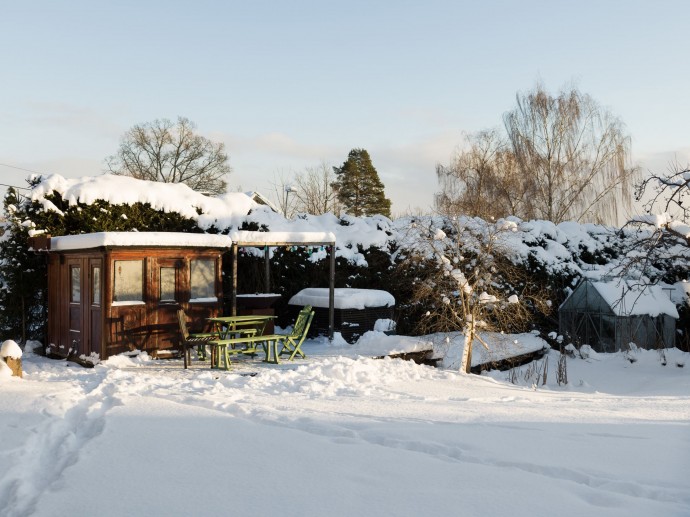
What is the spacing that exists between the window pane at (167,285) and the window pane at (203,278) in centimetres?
44

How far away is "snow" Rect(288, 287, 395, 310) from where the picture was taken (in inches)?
564

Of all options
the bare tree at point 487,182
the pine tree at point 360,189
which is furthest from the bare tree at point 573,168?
the pine tree at point 360,189

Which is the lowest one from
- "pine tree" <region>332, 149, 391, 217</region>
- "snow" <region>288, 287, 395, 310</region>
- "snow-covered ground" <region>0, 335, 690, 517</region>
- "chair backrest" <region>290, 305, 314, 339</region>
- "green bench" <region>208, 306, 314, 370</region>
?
"snow-covered ground" <region>0, 335, 690, 517</region>

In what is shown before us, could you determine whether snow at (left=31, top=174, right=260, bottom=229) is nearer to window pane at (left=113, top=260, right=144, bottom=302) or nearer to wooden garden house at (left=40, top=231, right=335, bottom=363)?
wooden garden house at (left=40, top=231, right=335, bottom=363)

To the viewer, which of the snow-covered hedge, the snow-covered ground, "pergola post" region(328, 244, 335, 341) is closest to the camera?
the snow-covered ground

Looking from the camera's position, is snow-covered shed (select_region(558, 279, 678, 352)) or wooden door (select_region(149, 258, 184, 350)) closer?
wooden door (select_region(149, 258, 184, 350))

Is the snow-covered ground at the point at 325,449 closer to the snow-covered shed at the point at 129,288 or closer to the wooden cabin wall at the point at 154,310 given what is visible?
the wooden cabin wall at the point at 154,310

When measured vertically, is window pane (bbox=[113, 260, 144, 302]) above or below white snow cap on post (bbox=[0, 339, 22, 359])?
above

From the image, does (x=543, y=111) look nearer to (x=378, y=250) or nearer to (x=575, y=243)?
(x=575, y=243)

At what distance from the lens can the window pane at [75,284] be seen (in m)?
12.2

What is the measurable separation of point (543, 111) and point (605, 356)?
18.3m

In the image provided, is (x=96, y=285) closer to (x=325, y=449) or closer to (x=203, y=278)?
(x=203, y=278)

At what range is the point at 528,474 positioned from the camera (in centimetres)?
495

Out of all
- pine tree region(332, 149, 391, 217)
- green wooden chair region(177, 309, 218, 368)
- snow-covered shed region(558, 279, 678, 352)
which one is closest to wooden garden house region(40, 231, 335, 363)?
green wooden chair region(177, 309, 218, 368)
